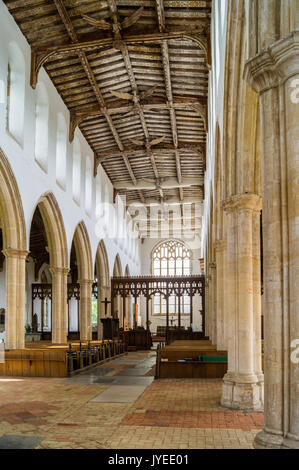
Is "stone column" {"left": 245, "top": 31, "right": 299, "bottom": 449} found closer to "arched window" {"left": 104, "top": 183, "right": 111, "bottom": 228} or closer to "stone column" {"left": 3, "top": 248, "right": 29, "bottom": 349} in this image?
"stone column" {"left": 3, "top": 248, "right": 29, "bottom": 349}

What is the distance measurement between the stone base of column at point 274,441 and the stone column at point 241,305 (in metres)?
3.80

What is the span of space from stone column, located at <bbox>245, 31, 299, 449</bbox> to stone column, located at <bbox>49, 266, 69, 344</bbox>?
14965mm

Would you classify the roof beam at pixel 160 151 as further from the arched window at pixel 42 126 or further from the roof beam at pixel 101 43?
the roof beam at pixel 101 43

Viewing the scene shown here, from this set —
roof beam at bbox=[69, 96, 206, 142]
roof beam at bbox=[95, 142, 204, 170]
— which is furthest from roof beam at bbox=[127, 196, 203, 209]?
roof beam at bbox=[69, 96, 206, 142]

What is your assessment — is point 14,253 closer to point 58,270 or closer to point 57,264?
point 57,264

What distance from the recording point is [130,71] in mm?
17703

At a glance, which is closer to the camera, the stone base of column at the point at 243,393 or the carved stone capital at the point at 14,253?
the stone base of column at the point at 243,393

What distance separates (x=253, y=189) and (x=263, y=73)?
4.06 metres

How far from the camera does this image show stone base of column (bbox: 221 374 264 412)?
27.5ft

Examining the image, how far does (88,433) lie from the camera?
672 centimetres

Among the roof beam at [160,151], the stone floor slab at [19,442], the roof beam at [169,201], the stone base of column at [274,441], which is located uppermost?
the roof beam at [160,151]

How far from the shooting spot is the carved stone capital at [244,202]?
8.87m

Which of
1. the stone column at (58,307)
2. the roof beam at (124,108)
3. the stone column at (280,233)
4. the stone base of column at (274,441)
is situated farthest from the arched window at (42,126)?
the stone base of column at (274,441)

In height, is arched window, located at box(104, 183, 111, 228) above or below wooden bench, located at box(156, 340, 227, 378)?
above
